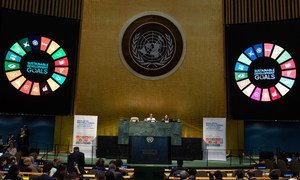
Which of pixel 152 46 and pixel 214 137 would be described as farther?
pixel 152 46

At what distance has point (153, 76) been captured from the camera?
16.4 meters

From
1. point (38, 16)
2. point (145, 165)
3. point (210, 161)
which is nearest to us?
point (145, 165)

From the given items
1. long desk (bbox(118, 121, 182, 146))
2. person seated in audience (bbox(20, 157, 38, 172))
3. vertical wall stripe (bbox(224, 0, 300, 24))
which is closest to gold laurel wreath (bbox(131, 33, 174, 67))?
vertical wall stripe (bbox(224, 0, 300, 24))

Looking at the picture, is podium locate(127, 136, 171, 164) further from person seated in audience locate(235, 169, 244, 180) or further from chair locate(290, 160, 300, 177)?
person seated in audience locate(235, 169, 244, 180)

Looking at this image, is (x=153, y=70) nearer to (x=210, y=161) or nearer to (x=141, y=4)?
(x=141, y=4)

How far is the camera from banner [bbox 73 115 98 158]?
1404cm

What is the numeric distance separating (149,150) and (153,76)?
4928 mm

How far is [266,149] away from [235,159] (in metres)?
2.13

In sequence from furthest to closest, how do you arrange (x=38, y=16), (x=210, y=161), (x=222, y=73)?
(x=222, y=73)
(x=38, y=16)
(x=210, y=161)

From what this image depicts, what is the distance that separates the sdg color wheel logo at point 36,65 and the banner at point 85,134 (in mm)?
2269

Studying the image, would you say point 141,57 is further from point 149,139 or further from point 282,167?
point 282,167

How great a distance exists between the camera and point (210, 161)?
14062 mm

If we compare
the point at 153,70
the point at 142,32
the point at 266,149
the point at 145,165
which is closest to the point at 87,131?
the point at 145,165

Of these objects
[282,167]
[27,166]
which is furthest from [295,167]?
[27,166]
